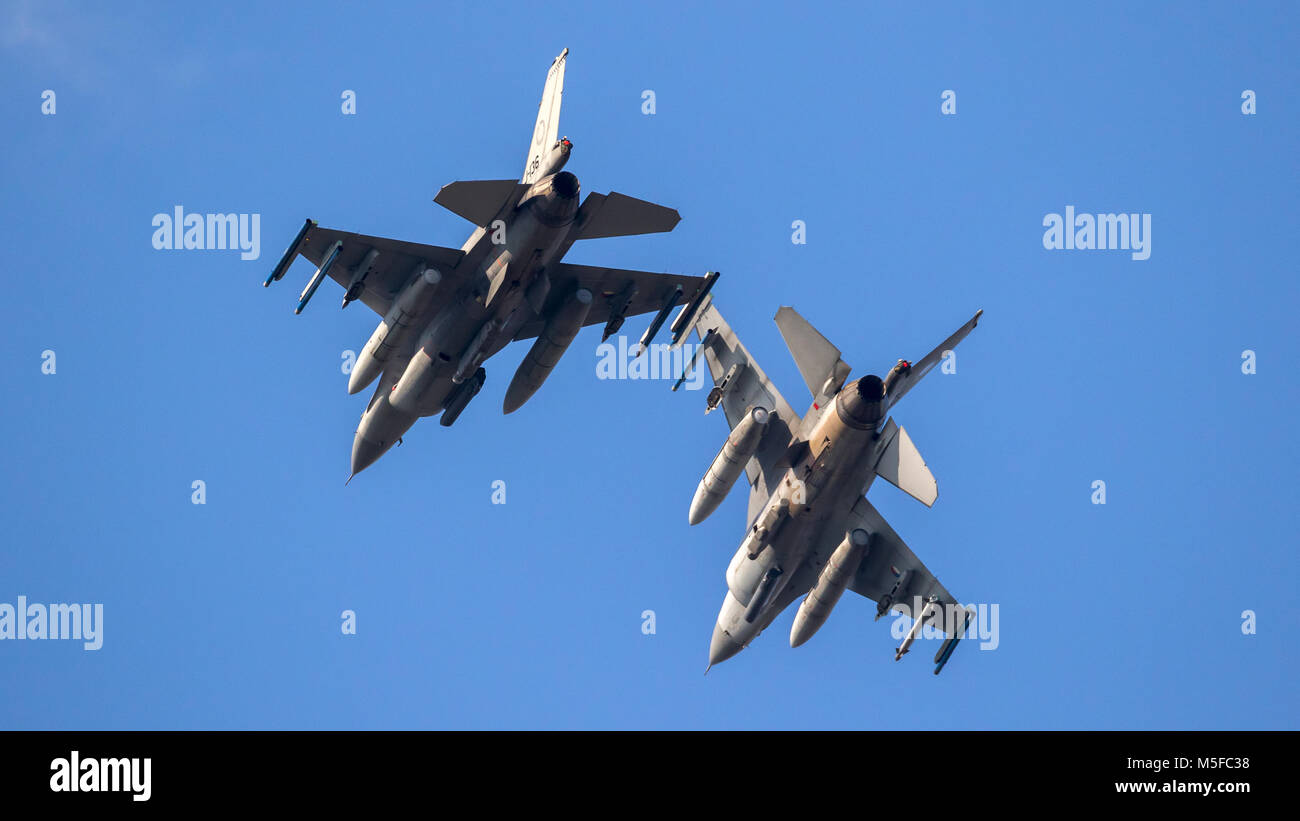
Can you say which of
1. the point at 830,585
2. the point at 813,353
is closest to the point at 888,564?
the point at 830,585

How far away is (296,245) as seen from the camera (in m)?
32.0

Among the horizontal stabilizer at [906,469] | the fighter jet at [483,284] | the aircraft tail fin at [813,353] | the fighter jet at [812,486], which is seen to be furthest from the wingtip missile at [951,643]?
the fighter jet at [483,284]

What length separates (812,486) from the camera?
3331 cm

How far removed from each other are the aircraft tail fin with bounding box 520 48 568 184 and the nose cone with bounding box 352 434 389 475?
733cm

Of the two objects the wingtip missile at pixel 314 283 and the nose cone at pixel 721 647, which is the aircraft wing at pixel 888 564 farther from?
the wingtip missile at pixel 314 283

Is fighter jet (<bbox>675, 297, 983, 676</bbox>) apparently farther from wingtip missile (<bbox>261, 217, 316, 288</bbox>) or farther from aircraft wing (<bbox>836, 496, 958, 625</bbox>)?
wingtip missile (<bbox>261, 217, 316, 288</bbox>)

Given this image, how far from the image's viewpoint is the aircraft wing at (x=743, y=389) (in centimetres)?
3572

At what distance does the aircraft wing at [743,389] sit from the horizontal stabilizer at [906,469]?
11.4 ft

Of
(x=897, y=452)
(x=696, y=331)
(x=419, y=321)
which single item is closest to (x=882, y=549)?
(x=897, y=452)

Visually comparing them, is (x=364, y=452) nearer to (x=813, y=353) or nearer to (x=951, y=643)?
(x=813, y=353)

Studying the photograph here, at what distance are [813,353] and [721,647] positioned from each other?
816 cm

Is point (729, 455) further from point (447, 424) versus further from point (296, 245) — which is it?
point (296, 245)

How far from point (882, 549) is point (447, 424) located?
10470 mm
